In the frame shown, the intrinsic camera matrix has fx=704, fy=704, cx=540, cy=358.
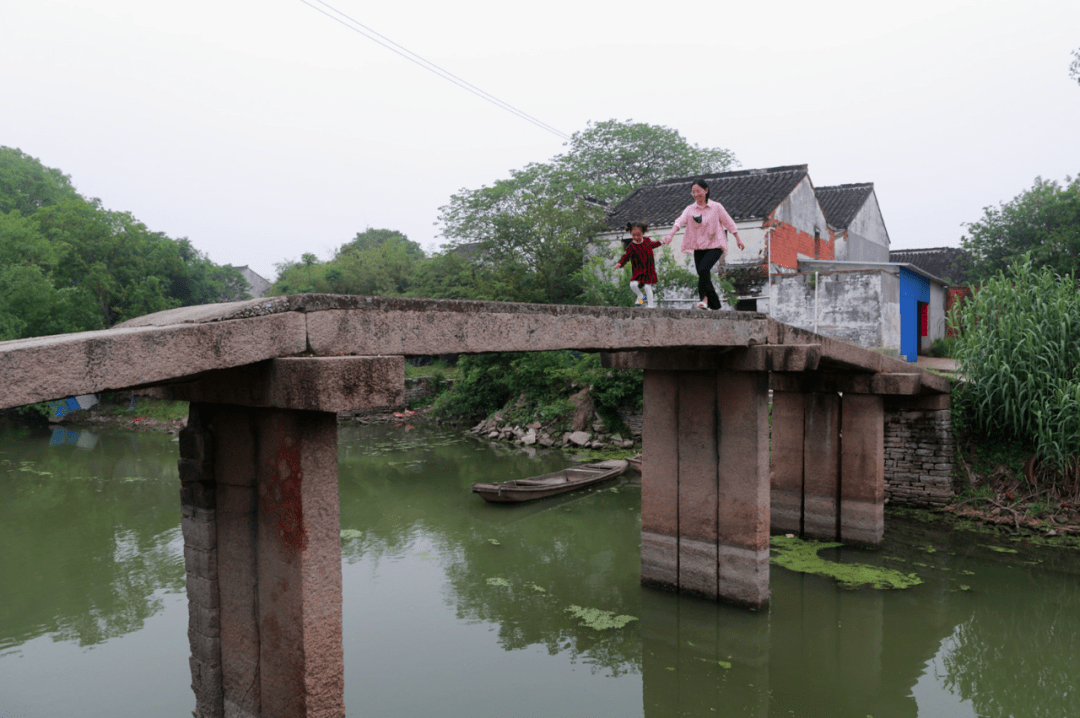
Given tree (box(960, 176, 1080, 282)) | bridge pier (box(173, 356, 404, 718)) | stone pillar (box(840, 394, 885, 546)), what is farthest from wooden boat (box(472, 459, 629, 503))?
tree (box(960, 176, 1080, 282))

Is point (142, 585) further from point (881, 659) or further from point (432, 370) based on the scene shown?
point (432, 370)

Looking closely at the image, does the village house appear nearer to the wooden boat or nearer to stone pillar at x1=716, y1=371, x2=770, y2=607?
the wooden boat

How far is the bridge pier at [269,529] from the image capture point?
3.62m

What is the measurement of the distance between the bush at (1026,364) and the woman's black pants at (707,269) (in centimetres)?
613

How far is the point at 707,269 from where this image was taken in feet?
22.1

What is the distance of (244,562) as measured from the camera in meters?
3.98

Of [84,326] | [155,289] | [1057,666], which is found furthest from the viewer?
[155,289]

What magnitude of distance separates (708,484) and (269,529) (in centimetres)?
472

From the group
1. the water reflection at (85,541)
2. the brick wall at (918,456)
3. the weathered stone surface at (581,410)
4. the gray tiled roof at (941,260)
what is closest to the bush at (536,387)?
the weathered stone surface at (581,410)

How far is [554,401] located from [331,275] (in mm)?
15168

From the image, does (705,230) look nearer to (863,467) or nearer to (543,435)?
(863,467)

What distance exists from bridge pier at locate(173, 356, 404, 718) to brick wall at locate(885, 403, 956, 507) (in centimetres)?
960

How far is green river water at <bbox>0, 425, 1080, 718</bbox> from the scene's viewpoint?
598 cm

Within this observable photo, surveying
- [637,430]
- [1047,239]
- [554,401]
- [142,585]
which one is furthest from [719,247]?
[1047,239]
